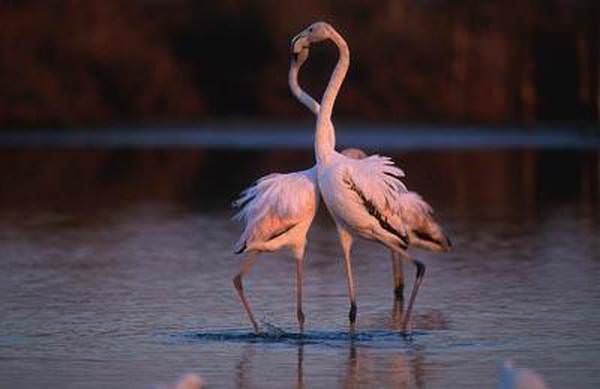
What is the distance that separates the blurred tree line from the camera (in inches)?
1924

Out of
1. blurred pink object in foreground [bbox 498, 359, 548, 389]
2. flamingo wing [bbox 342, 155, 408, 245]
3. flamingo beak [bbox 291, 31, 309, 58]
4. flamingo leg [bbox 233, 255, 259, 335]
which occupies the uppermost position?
flamingo beak [bbox 291, 31, 309, 58]

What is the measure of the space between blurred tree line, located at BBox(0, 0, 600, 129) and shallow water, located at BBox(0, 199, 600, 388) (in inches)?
1129

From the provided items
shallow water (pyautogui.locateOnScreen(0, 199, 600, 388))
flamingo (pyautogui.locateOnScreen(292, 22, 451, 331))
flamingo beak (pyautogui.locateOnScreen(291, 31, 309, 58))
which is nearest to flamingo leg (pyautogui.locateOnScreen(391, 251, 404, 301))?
shallow water (pyautogui.locateOnScreen(0, 199, 600, 388))

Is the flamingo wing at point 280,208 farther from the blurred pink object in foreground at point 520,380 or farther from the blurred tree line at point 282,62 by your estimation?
the blurred tree line at point 282,62

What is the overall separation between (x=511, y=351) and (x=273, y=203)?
80.1 inches

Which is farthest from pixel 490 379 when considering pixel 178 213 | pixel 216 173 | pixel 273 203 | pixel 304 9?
pixel 304 9

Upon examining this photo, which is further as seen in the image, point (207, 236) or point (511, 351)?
point (207, 236)

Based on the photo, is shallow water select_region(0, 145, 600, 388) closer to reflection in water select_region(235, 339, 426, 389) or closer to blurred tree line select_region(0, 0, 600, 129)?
reflection in water select_region(235, 339, 426, 389)

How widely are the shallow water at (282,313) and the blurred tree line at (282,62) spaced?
28682 mm

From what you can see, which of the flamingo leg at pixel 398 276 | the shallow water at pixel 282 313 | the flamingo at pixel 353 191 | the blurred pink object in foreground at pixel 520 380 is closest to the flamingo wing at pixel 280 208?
the flamingo at pixel 353 191

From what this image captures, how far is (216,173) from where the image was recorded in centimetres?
2939

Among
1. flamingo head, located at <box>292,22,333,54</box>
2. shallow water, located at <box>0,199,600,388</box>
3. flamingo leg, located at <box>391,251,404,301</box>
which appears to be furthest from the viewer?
flamingo leg, located at <box>391,251,404,301</box>

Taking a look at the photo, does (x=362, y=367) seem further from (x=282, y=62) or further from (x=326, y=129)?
(x=282, y=62)

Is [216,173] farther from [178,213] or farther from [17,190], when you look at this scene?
[178,213]
